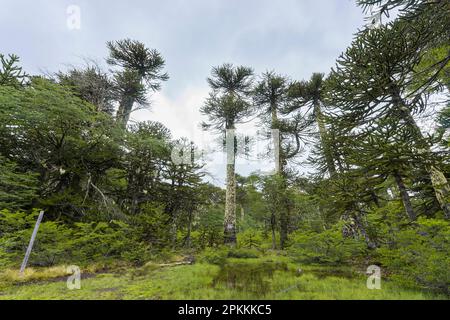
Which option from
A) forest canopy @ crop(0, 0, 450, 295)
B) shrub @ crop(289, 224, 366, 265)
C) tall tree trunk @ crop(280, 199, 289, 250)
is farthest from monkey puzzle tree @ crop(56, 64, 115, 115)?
shrub @ crop(289, 224, 366, 265)

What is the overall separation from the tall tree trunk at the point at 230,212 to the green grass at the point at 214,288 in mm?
5483

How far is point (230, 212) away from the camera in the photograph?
38.3 ft

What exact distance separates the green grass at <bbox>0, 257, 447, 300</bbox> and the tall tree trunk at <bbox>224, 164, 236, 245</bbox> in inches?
216

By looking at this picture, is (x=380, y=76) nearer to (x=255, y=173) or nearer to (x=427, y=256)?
(x=427, y=256)

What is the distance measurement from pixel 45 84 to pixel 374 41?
12831 mm

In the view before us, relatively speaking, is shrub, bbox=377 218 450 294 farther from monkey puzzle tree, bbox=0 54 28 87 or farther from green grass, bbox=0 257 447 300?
monkey puzzle tree, bbox=0 54 28 87

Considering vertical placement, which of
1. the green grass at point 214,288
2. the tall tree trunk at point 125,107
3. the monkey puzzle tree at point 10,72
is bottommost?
the green grass at point 214,288

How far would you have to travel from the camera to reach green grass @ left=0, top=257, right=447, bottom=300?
365cm

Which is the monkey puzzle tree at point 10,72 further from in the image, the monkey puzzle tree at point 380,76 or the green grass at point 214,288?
the monkey puzzle tree at point 380,76

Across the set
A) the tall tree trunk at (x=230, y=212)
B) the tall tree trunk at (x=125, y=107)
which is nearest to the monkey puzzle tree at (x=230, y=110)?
the tall tree trunk at (x=230, y=212)

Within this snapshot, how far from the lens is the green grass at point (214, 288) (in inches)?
144

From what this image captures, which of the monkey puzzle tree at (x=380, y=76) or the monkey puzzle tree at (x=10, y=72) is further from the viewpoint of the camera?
the monkey puzzle tree at (x=10, y=72)

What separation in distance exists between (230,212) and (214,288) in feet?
24.3
